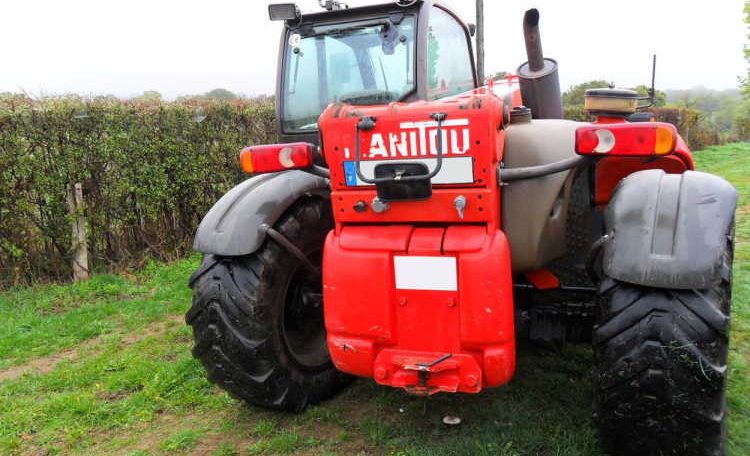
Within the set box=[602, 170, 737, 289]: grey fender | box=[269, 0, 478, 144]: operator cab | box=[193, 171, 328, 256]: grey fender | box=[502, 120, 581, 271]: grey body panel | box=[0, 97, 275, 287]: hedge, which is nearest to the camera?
box=[602, 170, 737, 289]: grey fender

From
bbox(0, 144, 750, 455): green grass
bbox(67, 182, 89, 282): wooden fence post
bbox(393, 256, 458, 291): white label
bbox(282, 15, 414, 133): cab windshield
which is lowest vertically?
bbox(0, 144, 750, 455): green grass

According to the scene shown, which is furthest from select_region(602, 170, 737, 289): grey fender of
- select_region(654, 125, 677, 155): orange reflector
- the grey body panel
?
the grey body panel

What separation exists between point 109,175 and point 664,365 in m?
5.59

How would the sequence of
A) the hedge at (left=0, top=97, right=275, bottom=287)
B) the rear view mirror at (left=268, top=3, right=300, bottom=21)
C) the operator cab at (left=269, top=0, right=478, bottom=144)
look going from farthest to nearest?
the hedge at (left=0, top=97, right=275, bottom=287) → the rear view mirror at (left=268, top=3, right=300, bottom=21) → the operator cab at (left=269, top=0, right=478, bottom=144)

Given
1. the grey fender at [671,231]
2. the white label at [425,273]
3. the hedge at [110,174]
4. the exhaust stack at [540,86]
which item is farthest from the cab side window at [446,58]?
the hedge at [110,174]

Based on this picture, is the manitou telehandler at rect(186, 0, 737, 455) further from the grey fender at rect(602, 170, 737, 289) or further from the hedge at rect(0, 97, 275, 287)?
the hedge at rect(0, 97, 275, 287)

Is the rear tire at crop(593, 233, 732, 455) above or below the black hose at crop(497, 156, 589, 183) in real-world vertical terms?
below

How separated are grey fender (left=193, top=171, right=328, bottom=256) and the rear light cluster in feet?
4.55

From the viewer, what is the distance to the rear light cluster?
7.11 feet

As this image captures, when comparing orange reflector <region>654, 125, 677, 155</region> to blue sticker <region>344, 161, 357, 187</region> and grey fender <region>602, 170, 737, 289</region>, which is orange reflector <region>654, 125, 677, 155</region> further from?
blue sticker <region>344, 161, 357, 187</region>

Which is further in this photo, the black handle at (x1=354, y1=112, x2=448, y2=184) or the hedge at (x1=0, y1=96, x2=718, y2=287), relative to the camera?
the hedge at (x1=0, y1=96, x2=718, y2=287)

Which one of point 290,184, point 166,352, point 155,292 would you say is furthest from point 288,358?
point 155,292

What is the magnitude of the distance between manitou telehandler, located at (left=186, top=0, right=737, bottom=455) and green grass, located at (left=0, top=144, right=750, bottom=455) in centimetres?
26

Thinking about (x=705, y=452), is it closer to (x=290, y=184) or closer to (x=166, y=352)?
(x=290, y=184)
